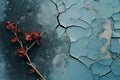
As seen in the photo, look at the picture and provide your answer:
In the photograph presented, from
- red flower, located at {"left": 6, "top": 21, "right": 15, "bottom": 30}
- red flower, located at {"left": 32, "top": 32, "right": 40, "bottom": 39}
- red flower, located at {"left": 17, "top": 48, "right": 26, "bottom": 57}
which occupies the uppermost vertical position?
red flower, located at {"left": 6, "top": 21, "right": 15, "bottom": 30}

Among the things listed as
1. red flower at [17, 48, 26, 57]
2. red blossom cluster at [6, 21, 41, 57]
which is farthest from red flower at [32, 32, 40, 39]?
red flower at [17, 48, 26, 57]

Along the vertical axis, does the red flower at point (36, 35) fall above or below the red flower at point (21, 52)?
above

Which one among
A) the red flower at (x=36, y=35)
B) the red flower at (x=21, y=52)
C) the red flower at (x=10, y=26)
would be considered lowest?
the red flower at (x=21, y=52)

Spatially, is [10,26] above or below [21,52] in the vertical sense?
above

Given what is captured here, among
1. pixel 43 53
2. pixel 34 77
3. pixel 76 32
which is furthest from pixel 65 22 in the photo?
pixel 34 77

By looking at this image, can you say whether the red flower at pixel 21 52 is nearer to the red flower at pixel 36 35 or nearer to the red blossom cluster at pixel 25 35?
the red blossom cluster at pixel 25 35

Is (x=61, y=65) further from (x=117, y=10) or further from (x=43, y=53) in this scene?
(x=117, y=10)

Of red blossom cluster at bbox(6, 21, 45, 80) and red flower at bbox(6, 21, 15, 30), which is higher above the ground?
red flower at bbox(6, 21, 15, 30)

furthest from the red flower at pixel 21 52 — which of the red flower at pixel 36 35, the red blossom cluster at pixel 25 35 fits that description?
the red flower at pixel 36 35

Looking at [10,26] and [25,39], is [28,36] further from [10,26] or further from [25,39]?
[10,26]

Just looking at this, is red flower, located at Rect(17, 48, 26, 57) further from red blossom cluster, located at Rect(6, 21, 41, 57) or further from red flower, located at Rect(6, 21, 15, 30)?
red flower, located at Rect(6, 21, 15, 30)

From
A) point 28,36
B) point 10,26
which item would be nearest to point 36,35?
point 28,36
